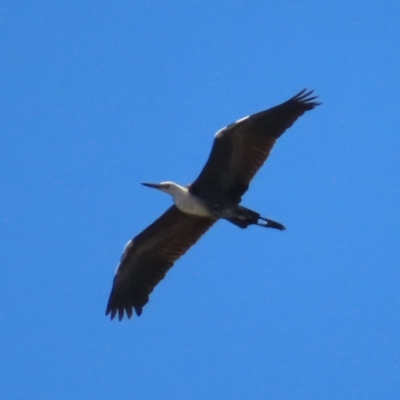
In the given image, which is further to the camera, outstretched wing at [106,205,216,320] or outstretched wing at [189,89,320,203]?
outstretched wing at [106,205,216,320]

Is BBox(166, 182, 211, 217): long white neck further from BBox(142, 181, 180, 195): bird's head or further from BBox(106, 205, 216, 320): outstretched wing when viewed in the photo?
BBox(106, 205, 216, 320): outstretched wing

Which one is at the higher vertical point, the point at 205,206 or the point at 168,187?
the point at 168,187

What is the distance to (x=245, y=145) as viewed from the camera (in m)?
14.7

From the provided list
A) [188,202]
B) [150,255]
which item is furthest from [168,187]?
[150,255]

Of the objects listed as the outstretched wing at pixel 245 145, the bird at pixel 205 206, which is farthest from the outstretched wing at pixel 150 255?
the outstretched wing at pixel 245 145

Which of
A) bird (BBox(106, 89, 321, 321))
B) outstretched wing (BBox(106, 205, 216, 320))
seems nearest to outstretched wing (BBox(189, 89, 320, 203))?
bird (BBox(106, 89, 321, 321))

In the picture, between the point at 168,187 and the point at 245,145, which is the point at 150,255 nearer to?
the point at 168,187

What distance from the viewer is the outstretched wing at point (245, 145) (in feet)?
48.0

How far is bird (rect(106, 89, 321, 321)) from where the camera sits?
1466 centimetres

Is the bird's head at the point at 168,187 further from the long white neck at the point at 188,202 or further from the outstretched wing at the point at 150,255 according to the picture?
the outstretched wing at the point at 150,255

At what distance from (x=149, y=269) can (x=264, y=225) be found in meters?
2.05

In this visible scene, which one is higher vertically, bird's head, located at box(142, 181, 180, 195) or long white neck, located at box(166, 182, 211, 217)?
bird's head, located at box(142, 181, 180, 195)

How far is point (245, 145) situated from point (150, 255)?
230cm

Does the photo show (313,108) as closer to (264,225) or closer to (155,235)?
(264,225)
